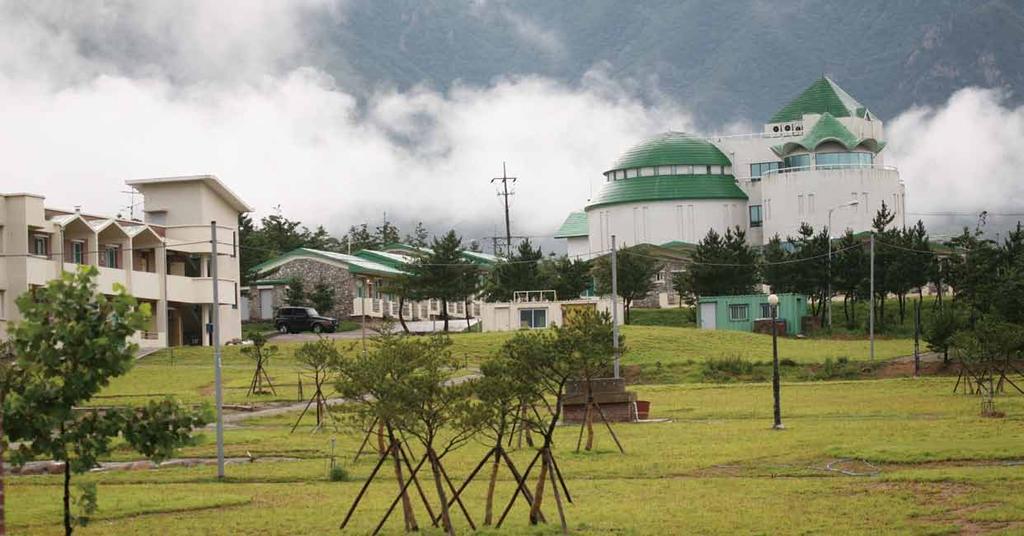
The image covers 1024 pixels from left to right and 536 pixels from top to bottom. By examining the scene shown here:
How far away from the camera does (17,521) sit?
70.9 ft

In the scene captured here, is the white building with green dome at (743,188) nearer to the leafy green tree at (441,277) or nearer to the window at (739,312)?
the window at (739,312)

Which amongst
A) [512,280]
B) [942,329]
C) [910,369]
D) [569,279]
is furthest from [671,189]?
[942,329]

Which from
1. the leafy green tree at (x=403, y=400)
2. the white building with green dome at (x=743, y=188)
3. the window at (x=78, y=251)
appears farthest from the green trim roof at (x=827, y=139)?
the leafy green tree at (x=403, y=400)

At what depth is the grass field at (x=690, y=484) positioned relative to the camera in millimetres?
20438

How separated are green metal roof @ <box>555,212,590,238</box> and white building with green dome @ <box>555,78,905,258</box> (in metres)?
9.99

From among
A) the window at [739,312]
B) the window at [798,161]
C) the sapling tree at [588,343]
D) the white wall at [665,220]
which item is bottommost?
the sapling tree at [588,343]

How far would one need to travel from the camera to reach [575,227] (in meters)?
138

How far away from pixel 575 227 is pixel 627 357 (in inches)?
2955

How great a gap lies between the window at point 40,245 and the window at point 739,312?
3854 centimetres

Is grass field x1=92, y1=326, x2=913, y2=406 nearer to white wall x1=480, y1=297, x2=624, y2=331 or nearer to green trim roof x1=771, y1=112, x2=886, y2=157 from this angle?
white wall x1=480, y1=297, x2=624, y2=331

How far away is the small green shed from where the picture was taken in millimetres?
83438

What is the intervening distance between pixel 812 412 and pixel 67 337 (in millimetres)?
29301

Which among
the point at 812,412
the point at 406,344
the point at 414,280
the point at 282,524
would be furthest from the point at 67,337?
the point at 414,280

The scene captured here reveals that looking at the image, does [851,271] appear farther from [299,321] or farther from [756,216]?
[756,216]
